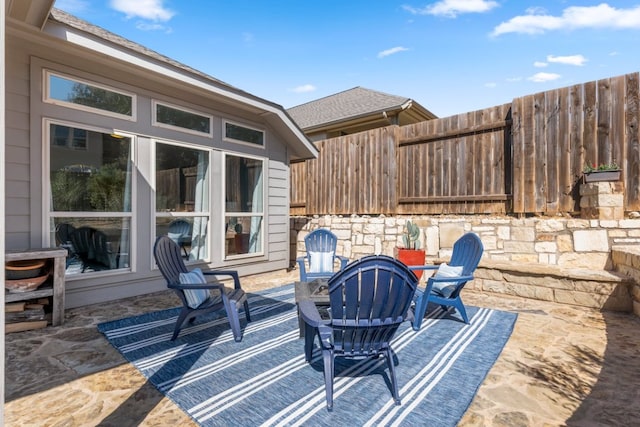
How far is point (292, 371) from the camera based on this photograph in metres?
2.55

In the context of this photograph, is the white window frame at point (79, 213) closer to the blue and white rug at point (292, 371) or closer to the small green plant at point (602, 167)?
the blue and white rug at point (292, 371)

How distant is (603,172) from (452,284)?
2.64 m

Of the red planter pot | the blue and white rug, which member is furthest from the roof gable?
the blue and white rug

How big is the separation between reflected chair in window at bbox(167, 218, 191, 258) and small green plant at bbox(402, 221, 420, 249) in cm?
371

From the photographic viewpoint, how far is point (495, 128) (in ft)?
17.5

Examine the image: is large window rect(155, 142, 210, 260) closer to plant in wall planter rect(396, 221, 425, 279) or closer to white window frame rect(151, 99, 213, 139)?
white window frame rect(151, 99, 213, 139)

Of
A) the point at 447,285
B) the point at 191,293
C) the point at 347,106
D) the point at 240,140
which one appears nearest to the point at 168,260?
the point at 191,293

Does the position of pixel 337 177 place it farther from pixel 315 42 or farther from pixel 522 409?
pixel 522 409

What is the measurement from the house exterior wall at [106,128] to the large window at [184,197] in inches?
5.2

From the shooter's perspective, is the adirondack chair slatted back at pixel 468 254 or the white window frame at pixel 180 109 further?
the white window frame at pixel 180 109

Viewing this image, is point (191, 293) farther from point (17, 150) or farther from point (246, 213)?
point (246, 213)

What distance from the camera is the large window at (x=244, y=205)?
585 cm

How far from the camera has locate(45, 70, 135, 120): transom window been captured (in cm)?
388

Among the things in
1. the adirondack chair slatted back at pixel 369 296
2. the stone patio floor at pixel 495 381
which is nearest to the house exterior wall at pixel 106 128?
the stone patio floor at pixel 495 381
